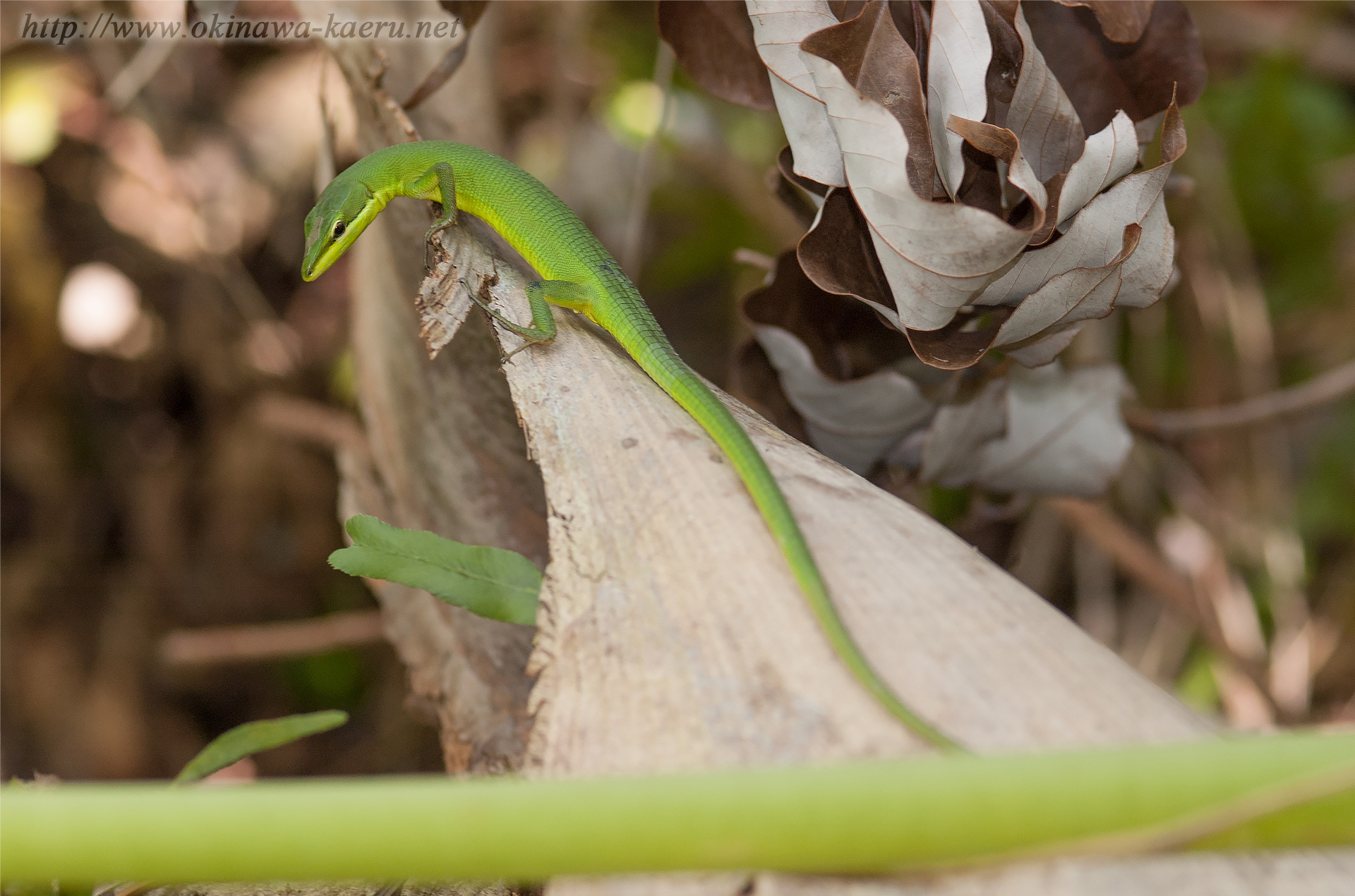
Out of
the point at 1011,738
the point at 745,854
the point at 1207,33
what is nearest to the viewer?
the point at 745,854

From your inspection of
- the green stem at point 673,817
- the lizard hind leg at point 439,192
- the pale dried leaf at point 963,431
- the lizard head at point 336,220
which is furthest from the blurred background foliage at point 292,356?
the green stem at point 673,817

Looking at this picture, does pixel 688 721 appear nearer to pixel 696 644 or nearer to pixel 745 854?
pixel 696 644

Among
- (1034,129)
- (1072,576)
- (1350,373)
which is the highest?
(1034,129)

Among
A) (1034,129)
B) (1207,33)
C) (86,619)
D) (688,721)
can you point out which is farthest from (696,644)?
(1207,33)

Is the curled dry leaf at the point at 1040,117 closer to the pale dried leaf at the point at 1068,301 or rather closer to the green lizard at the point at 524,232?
the pale dried leaf at the point at 1068,301

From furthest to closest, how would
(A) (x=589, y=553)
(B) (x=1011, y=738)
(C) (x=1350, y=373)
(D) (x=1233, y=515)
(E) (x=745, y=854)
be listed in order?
(D) (x=1233, y=515) → (C) (x=1350, y=373) → (A) (x=589, y=553) → (B) (x=1011, y=738) → (E) (x=745, y=854)

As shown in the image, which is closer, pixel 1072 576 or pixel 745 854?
pixel 745 854

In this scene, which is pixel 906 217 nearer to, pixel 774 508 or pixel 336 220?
pixel 774 508
